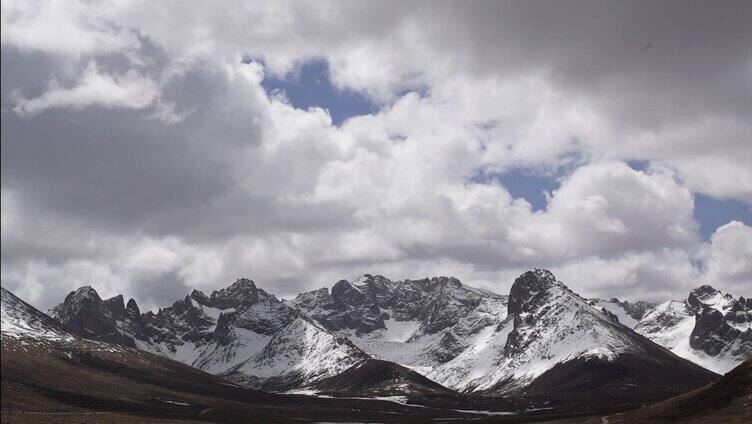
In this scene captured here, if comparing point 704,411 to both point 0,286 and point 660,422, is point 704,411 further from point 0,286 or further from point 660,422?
point 0,286

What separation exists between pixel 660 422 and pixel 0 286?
609 ft

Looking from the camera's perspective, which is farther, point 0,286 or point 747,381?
point 747,381

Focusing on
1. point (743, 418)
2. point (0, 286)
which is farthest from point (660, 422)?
point (0, 286)

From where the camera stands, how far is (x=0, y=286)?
60.1m

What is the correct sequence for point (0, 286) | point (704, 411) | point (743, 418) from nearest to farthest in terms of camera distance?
point (0, 286)
point (743, 418)
point (704, 411)

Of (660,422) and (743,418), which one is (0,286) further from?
(660,422)

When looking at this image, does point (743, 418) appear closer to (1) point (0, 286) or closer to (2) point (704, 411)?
(2) point (704, 411)

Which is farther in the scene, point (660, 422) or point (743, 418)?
point (660, 422)

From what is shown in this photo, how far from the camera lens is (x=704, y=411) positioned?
192250 mm

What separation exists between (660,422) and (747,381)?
26119mm

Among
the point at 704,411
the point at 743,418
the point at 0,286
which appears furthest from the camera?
the point at 704,411

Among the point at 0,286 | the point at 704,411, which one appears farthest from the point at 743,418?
the point at 0,286

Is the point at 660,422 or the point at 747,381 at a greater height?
the point at 747,381

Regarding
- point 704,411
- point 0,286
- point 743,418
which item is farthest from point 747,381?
point 0,286
